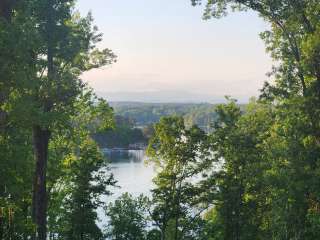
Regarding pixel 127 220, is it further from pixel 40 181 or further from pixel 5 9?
pixel 5 9

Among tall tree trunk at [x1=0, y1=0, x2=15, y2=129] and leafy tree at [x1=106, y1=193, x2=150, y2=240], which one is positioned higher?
tall tree trunk at [x1=0, y1=0, x2=15, y2=129]

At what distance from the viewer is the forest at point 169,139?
587 inches

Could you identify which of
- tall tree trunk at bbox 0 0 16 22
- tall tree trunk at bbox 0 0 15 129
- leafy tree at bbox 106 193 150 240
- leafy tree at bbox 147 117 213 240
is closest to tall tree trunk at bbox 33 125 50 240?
tall tree trunk at bbox 0 0 15 129

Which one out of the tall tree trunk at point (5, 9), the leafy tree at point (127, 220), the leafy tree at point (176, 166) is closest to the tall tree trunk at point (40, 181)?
the tall tree trunk at point (5, 9)

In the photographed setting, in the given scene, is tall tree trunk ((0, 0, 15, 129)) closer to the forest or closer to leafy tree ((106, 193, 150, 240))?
the forest

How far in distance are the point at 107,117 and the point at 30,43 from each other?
8.45 meters

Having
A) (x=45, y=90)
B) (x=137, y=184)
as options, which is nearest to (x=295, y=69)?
(x=45, y=90)

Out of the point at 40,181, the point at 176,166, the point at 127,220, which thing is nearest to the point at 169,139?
the point at 176,166

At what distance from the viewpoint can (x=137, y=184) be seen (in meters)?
87.9

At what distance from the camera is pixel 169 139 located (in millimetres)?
29844

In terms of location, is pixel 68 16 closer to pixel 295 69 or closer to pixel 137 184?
pixel 295 69

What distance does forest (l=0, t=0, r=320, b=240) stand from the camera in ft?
48.9

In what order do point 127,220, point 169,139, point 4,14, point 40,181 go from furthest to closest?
point 127,220, point 169,139, point 40,181, point 4,14

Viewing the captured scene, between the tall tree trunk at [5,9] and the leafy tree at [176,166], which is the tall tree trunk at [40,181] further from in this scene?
the leafy tree at [176,166]
